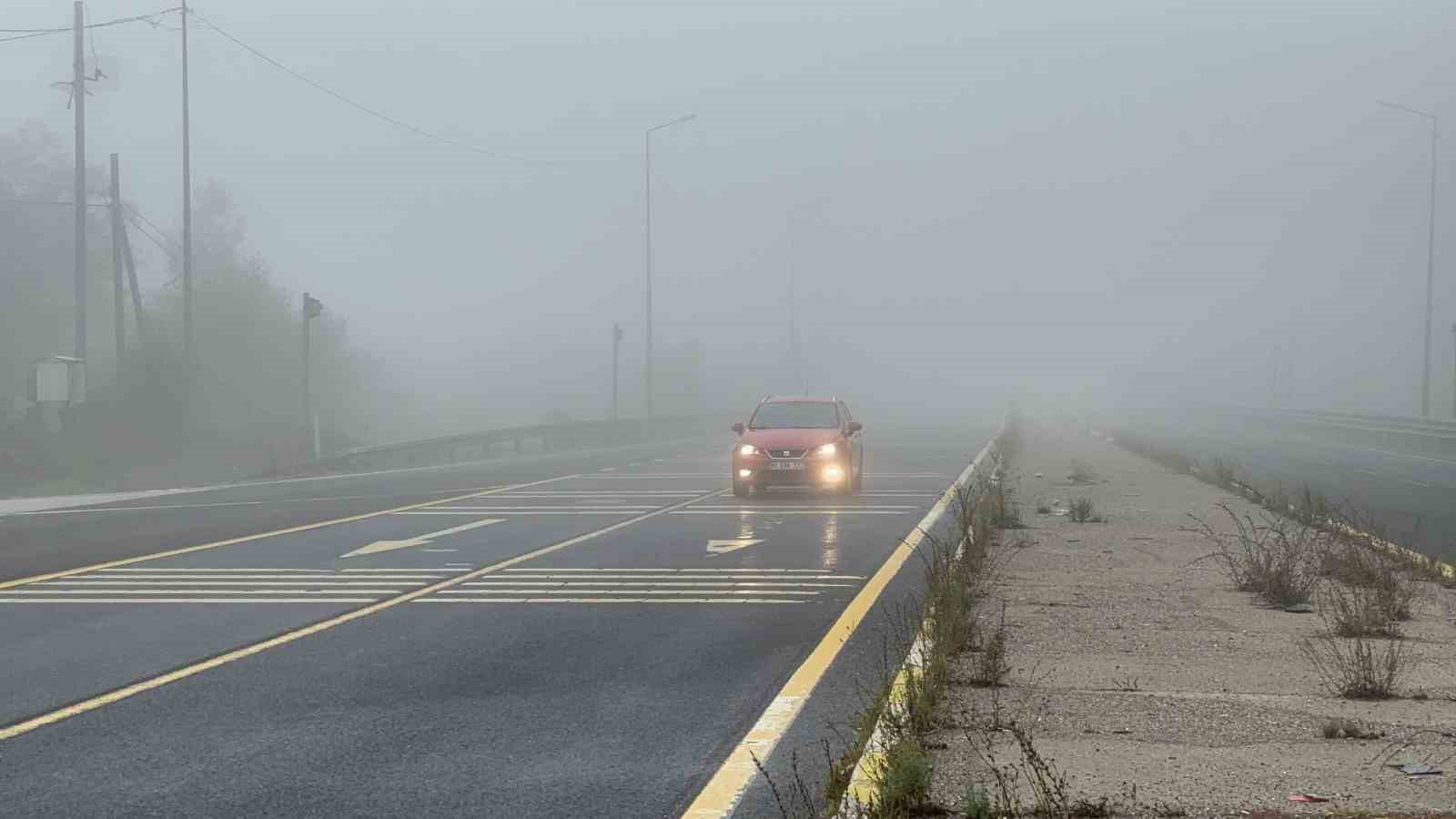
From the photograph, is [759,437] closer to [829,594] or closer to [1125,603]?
[829,594]

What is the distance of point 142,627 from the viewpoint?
11297 mm

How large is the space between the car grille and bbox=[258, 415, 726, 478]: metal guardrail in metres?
13.1

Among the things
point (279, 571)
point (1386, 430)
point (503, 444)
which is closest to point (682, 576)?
point (279, 571)

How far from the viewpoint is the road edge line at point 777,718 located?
635 cm

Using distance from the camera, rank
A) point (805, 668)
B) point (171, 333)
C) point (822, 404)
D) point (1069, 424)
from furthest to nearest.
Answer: point (1069, 424)
point (171, 333)
point (822, 404)
point (805, 668)

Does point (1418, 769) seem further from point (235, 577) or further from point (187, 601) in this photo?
point (235, 577)

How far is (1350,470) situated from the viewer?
33312 millimetres

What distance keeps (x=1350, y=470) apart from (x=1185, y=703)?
27.8 meters

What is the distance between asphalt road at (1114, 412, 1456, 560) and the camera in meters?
19.7

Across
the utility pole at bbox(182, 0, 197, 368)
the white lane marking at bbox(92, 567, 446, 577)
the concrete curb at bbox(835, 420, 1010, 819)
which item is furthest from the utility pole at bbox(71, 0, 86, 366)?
the concrete curb at bbox(835, 420, 1010, 819)

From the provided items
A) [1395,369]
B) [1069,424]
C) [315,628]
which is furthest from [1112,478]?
[1395,369]

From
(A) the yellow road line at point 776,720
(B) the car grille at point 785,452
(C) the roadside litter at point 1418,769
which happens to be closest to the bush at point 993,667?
(A) the yellow road line at point 776,720

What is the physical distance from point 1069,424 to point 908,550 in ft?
180

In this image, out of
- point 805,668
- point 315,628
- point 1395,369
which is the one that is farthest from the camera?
point 1395,369
